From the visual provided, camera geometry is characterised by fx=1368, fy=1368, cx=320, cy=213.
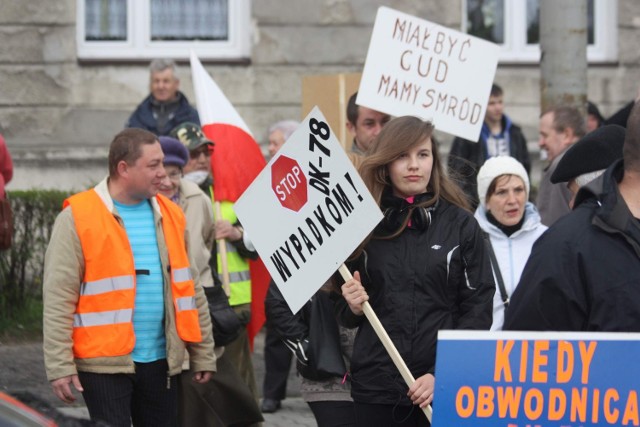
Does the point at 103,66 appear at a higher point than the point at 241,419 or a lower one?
higher

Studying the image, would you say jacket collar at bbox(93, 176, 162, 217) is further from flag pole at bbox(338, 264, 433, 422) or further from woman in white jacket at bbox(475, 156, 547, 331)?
woman in white jacket at bbox(475, 156, 547, 331)

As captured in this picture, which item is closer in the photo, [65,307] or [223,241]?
[65,307]

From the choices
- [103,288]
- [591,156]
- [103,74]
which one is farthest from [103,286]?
[103,74]

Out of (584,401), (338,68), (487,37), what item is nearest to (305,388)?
(584,401)

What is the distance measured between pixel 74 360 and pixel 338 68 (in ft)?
28.5

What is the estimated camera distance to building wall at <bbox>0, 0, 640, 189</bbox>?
45.6 feet

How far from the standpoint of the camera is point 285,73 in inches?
564

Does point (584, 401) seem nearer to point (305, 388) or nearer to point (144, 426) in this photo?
point (305, 388)

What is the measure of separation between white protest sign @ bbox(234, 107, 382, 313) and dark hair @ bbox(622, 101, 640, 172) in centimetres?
118

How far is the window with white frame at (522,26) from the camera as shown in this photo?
1507cm

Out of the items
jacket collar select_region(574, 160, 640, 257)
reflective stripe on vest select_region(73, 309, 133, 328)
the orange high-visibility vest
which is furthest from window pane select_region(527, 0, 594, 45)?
jacket collar select_region(574, 160, 640, 257)

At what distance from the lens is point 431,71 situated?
311 inches

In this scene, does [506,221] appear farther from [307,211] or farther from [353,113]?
[307,211]

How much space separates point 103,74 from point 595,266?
10.7 meters
